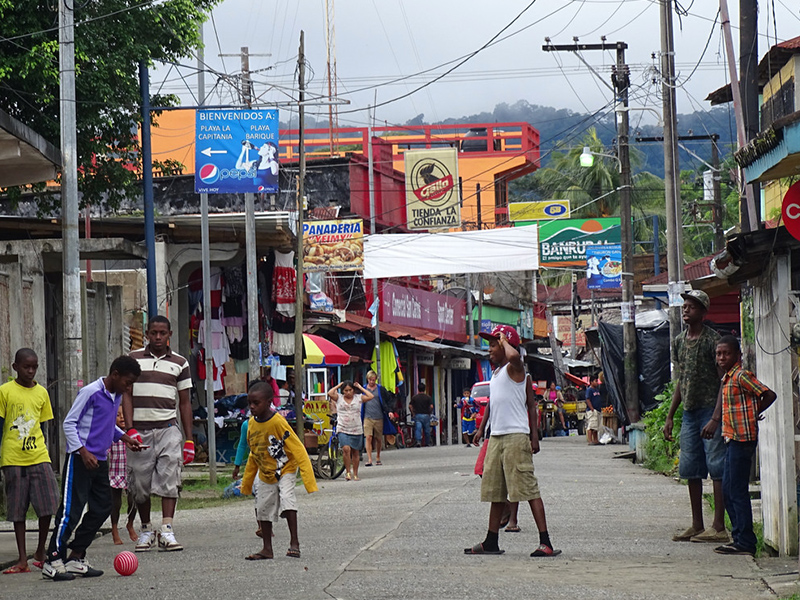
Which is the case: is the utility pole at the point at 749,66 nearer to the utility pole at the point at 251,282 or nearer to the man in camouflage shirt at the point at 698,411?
the man in camouflage shirt at the point at 698,411

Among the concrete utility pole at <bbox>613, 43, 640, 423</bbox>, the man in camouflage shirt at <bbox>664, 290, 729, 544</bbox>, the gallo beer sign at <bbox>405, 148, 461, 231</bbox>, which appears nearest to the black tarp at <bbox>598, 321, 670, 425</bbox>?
the concrete utility pole at <bbox>613, 43, 640, 423</bbox>

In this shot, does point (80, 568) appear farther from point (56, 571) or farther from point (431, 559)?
point (431, 559)

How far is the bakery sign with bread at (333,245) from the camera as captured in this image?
103 ft

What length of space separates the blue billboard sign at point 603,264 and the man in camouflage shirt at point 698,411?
28280 millimetres

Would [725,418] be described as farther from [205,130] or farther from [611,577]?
[205,130]

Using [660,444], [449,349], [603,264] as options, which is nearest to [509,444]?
[660,444]

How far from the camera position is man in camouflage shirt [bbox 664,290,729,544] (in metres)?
10.8

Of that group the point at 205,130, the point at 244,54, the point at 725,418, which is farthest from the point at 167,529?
the point at 244,54

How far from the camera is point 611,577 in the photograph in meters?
8.77

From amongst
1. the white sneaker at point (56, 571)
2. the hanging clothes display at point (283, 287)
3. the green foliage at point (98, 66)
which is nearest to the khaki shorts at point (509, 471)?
the white sneaker at point (56, 571)

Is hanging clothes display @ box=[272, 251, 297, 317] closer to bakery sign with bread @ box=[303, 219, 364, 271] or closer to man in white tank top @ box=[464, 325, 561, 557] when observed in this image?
bakery sign with bread @ box=[303, 219, 364, 271]

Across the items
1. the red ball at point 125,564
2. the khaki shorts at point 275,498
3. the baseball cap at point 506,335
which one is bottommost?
the red ball at point 125,564

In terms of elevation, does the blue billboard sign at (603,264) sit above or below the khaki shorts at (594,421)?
above

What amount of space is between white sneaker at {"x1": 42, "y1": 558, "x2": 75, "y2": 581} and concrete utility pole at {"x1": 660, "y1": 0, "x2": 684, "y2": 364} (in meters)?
16.1
